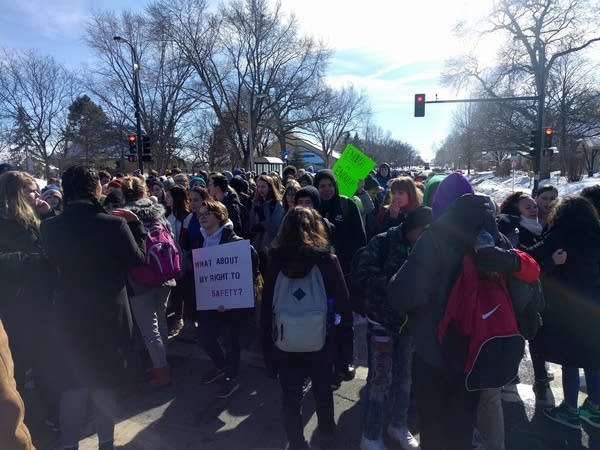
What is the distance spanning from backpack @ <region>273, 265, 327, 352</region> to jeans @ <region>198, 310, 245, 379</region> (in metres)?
1.10

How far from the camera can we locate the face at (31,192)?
124 inches

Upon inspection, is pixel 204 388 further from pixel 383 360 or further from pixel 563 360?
pixel 563 360

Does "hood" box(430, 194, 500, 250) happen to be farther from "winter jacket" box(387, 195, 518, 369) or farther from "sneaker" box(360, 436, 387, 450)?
"sneaker" box(360, 436, 387, 450)

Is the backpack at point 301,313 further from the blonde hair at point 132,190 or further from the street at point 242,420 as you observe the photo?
the blonde hair at point 132,190

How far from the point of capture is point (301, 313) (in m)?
2.61

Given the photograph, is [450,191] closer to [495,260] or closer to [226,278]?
[495,260]

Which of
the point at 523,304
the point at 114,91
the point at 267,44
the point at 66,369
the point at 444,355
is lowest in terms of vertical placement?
the point at 66,369

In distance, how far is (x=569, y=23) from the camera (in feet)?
86.0

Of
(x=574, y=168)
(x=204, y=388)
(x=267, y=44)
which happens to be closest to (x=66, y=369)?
(x=204, y=388)

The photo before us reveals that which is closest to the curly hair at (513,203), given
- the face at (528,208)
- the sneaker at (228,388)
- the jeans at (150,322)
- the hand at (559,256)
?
the face at (528,208)

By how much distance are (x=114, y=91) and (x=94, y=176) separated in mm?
29691

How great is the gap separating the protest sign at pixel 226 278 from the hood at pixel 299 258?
0.97 metres

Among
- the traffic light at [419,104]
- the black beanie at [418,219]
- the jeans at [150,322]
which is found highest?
the traffic light at [419,104]

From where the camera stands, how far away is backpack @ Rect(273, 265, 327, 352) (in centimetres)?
261
